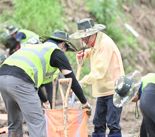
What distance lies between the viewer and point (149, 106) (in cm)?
585

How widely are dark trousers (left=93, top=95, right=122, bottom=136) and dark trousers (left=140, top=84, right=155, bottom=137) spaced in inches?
58.6

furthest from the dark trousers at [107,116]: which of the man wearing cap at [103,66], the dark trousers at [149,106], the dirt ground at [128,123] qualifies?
the dark trousers at [149,106]

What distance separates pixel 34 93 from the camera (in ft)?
21.1

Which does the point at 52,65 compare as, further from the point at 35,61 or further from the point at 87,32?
the point at 87,32

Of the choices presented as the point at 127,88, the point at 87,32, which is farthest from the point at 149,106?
the point at 87,32

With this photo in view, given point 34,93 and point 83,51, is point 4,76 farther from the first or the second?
point 83,51

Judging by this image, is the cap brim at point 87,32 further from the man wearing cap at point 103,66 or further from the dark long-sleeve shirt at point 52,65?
the dark long-sleeve shirt at point 52,65

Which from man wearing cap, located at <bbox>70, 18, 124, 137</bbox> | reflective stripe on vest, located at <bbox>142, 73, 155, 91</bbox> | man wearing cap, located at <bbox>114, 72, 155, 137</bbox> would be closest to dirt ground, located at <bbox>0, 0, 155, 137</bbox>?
man wearing cap, located at <bbox>70, 18, 124, 137</bbox>

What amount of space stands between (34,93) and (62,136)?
2.98ft

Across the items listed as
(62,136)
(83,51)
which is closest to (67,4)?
(83,51)

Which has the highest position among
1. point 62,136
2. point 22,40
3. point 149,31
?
point 22,40

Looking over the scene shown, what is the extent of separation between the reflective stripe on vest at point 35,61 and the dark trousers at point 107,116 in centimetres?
138

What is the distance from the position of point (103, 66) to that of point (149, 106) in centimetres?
160

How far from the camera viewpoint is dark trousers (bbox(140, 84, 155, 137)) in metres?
5.85
